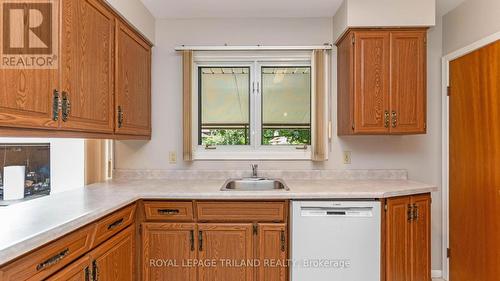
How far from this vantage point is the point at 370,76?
251 cm

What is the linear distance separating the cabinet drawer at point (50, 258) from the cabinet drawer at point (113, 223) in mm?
77

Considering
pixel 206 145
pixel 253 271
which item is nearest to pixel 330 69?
pixel 206 145

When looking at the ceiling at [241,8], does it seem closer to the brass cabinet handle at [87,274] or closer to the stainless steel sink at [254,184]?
the stainless steel sink at [254,184]

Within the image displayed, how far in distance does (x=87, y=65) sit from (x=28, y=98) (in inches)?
20.6

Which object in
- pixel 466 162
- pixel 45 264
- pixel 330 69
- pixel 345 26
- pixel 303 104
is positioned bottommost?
pixel 45 264

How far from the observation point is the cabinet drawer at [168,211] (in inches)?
87.0

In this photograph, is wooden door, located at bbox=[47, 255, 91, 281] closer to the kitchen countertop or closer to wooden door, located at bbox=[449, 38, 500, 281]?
the kitchen countertop

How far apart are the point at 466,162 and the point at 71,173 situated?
3.26 metres

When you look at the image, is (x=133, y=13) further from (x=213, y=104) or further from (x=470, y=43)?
(x=470, y=43)

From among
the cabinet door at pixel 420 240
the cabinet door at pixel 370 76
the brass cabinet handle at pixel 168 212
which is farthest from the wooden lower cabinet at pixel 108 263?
the cabinet door at pixel 420 240

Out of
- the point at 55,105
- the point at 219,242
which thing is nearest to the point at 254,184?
the point at 219,242

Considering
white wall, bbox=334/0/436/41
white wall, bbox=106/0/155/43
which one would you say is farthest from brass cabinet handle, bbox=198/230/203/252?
white wall, bbox=334/0/436/41

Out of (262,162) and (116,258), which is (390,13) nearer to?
(262,162)

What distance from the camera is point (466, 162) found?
2.59 meters
